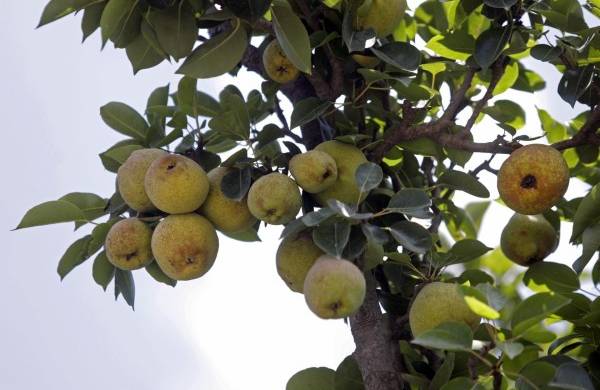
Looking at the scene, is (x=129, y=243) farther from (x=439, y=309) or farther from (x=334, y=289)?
(x=439, y=309)

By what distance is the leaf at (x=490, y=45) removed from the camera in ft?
7.03

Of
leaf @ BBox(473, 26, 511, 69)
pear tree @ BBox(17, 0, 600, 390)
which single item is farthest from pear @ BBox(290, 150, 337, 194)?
leaf @ BBox(473, 26, 511, 69)

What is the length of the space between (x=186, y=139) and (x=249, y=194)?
14.5 inches

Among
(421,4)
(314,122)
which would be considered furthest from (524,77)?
(314,122)

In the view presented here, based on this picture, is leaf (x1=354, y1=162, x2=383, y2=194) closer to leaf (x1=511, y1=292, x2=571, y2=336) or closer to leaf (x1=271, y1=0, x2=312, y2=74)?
leaf (x1=271, y1=0, x2=312, y2=74)

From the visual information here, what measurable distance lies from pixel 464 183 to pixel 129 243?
2.86ft

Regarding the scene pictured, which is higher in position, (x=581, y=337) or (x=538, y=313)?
(x=538, y=313)

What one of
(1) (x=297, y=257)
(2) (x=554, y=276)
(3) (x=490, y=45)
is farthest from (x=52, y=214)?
(2) (x=554, y=276)

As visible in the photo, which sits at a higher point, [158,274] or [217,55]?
[217,55]

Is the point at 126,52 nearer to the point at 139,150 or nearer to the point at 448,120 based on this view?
the point at 139,150

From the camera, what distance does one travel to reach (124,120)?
7.86 feet

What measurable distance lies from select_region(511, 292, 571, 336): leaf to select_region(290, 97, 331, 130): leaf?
0.74 metres

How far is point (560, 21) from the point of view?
2.21 m

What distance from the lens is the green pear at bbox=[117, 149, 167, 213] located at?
6.86ft
